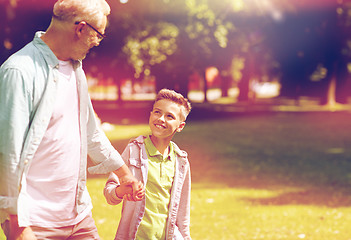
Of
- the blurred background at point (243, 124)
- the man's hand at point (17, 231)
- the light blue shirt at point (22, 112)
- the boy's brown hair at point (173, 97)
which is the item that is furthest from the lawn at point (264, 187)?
the light blue shirt at point (22, 112)

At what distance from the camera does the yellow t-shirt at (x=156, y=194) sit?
3555 mm

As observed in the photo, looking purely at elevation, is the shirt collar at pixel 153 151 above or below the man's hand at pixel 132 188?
above

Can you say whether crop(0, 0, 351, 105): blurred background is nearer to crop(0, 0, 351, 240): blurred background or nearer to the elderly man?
crop(0, 0, 351, 240): blurred background

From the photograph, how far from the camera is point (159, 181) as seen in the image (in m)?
3.62

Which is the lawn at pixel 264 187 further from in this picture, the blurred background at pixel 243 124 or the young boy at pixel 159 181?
the young boy at pixel 159 181

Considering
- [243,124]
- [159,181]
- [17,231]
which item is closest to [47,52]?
[17,231]

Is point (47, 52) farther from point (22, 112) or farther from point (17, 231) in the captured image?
point (17, 231)

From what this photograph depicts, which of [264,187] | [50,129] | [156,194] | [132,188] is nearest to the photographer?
[50,129]

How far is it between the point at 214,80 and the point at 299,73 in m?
78.1

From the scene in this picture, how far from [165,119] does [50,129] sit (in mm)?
1089

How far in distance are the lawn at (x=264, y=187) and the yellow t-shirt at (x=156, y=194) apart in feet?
10.2

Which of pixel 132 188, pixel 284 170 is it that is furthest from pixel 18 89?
pixel 284 170

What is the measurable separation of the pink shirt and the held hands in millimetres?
406

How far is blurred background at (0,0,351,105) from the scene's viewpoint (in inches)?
714
